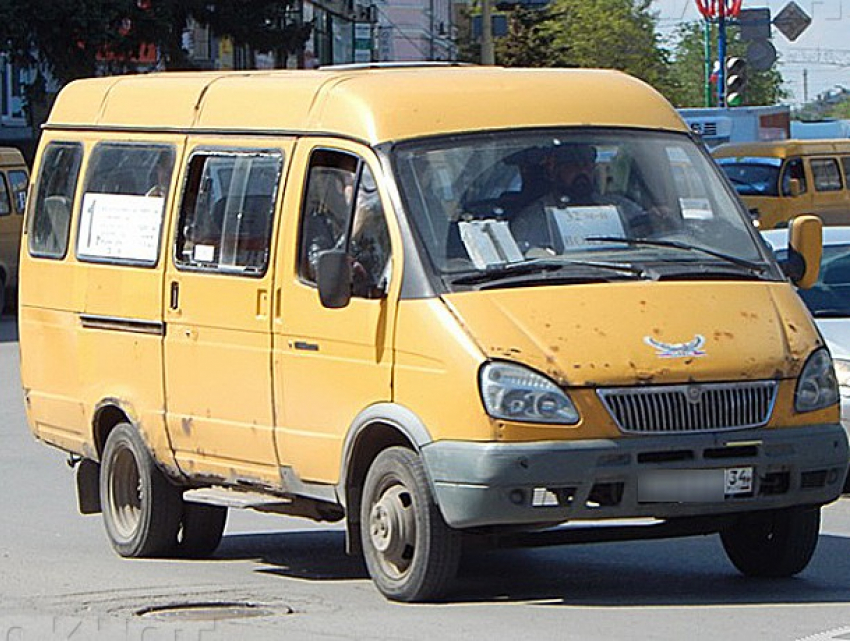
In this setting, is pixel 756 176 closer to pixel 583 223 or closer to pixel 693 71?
pixel 583 223

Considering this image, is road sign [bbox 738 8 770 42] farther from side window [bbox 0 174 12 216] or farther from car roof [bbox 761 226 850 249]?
car roof [bbox 761 226 850 249]

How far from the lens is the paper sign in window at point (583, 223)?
9188 millimetres

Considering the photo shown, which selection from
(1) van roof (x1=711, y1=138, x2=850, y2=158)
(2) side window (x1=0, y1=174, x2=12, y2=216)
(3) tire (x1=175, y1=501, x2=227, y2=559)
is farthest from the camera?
(1) van roof (x1=711, y1=138, x2=850, y2=158)

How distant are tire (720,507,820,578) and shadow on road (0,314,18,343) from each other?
19.2 m

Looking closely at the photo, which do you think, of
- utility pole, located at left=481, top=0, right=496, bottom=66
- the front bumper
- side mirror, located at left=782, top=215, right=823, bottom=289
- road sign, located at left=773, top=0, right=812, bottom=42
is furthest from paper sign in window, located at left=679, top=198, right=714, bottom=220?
road sign, located at left=773, top=0, right=812, bottom=42

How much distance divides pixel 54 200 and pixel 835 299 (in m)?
4.89

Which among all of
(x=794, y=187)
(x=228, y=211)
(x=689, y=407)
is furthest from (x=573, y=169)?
(x=794, y=187)

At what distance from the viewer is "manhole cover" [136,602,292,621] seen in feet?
28.9

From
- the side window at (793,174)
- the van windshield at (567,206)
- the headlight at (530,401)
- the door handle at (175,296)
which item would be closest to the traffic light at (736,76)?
the side window at (793,174)

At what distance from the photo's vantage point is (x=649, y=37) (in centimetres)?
8381

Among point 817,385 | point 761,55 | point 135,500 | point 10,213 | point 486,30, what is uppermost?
point 486,30

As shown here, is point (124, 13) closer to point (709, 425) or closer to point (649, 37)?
point (709, 425)

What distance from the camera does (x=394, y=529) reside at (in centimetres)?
884

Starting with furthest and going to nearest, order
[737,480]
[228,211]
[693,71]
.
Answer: [693,71] < [228,211] < [737,480]
